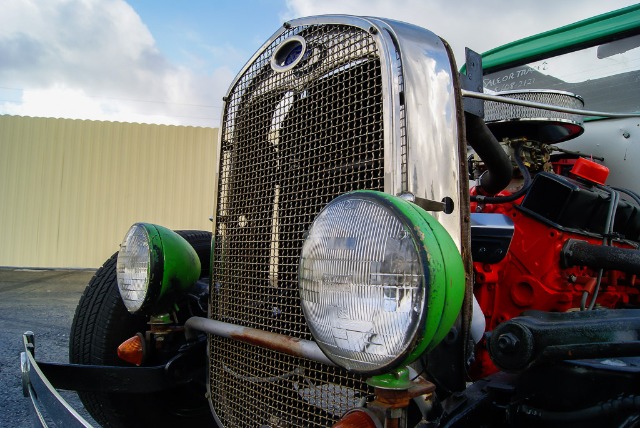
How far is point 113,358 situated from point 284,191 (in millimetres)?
1027

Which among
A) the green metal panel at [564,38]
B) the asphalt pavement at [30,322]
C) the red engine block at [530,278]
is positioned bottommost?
the asphalt pavement at [30,322]

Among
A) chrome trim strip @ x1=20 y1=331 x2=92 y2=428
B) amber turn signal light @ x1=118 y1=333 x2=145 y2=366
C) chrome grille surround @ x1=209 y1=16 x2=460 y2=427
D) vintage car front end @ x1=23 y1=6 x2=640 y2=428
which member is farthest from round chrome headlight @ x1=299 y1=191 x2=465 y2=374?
amber turn signal light @ x1=118 y1=333 x2=145 y2=366

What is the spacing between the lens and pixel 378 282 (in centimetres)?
96

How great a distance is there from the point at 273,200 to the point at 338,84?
1.37ft

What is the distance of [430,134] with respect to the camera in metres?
1.29

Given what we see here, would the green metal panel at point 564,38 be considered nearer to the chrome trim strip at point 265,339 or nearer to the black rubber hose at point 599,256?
the black rubber hose at point 599,256

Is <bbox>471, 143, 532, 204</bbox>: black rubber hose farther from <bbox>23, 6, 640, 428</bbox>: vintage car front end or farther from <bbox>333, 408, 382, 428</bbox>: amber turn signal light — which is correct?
<bbox>333, 408, 382, 428</bbox>: amber turn signal light

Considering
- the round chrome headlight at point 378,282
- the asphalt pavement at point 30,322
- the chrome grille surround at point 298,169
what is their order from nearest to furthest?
the round chrome headlight at point 378,282 → the chrome grille surround at point 298,169 → the asphalt pavement at point 30,322

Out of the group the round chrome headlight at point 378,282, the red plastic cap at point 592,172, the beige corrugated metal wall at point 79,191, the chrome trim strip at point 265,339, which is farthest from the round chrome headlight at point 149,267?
the beige corrugated metal wall at point 79,191

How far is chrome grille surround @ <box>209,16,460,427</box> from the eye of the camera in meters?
1.29

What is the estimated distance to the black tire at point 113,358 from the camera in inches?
78.8

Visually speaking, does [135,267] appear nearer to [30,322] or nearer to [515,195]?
[515,195]

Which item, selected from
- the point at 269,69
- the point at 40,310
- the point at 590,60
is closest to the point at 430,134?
the point at 269,69

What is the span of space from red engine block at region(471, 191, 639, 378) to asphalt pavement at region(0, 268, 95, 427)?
1682 millimetres
